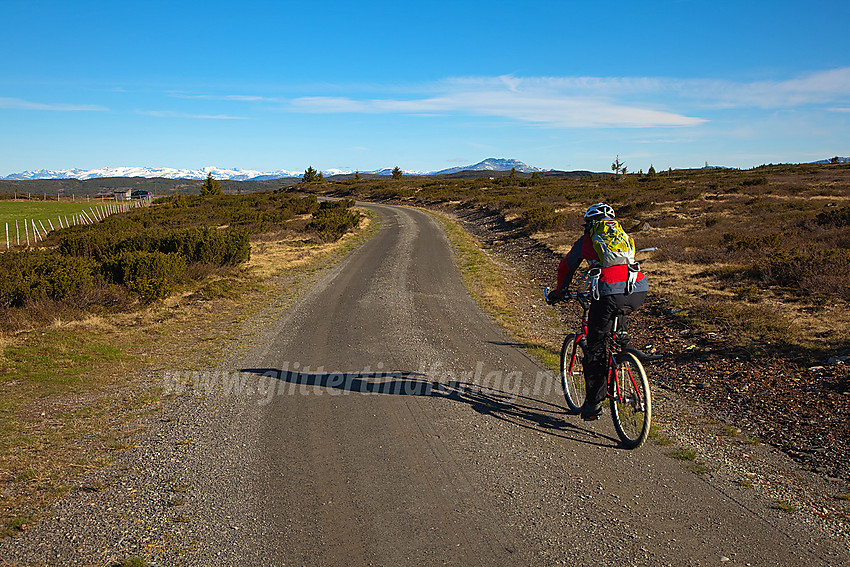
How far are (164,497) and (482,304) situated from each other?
349 inches

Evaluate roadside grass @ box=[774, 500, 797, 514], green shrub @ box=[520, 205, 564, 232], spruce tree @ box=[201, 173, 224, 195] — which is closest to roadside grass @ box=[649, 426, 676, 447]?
roadside grass @ box=[774, 500, 797, 514]

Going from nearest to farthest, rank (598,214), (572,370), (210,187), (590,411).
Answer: (598,214), (590,411), (572,370), (210,187)

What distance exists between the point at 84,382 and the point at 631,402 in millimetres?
6852

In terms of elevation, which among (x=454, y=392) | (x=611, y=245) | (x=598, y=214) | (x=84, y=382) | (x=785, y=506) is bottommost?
(x=84, y=382)

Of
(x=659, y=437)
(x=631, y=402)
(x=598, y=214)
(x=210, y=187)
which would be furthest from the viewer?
(x=210, y=187)

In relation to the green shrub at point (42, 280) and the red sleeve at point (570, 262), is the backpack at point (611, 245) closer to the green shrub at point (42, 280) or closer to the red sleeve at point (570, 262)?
the red sleeve at point (570, 262)

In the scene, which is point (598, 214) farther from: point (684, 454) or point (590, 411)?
point (684, 454)

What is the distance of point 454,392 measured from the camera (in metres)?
6.49

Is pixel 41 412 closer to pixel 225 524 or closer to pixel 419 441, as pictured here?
pixel 225 524

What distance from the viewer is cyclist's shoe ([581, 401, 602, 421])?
5.40 metres

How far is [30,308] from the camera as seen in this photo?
9711 millimetres

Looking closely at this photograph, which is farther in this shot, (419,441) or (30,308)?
(30,308)

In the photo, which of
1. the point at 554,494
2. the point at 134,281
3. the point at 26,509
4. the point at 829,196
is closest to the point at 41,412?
the point at 26,509

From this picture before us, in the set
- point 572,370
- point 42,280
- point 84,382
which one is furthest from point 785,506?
point 42,280
